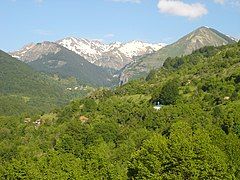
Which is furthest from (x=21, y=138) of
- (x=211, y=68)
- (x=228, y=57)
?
(x=228, y=57)

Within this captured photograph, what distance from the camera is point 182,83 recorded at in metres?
170

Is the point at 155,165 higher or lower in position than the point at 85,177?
higher

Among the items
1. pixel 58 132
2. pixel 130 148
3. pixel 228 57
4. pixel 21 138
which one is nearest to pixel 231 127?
pixel 130 148

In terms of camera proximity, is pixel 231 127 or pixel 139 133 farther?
pixel 139 133

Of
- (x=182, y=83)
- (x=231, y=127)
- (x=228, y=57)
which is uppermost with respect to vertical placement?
(x=228, y=57)

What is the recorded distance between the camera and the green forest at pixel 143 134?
178 ft

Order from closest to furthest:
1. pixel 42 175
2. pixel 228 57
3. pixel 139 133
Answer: pixel 42 175
pixel 139 133
pixel 228 57

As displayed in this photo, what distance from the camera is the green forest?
54188 millimetres

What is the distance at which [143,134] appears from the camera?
111375 millimetres

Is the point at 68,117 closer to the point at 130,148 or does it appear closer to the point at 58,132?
the point at 58,132

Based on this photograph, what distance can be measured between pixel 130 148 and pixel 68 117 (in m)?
70.7

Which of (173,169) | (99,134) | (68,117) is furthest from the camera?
(68,117)

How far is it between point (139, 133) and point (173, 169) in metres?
61.6

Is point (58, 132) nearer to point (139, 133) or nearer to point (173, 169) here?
point (139, 133)
